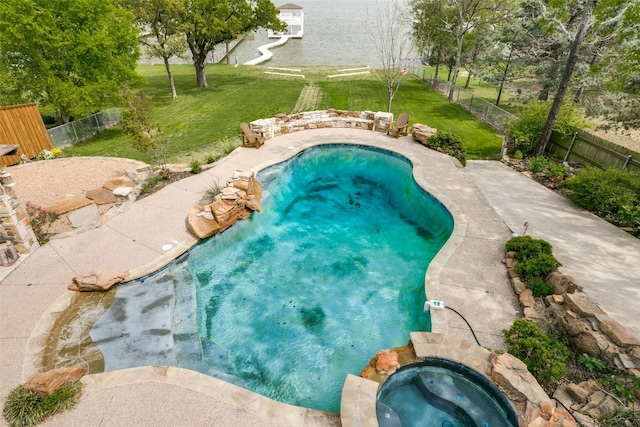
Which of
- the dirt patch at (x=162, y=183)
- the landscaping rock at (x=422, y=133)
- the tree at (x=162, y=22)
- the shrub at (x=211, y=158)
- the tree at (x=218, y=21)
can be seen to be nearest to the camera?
the dirt patch at (x=162, y=183)

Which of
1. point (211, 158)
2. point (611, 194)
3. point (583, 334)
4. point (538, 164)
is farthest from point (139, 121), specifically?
point (611, 194)

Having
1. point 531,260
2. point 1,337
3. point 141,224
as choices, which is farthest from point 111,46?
point 531,260

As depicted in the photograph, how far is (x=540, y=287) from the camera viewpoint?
349 inches

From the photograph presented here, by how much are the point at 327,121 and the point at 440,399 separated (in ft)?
56.0


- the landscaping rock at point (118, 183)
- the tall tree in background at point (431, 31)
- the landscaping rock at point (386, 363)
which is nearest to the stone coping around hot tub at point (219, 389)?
the landscaping rock at point (386, 363)

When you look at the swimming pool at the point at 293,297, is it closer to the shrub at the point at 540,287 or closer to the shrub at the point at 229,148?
the shrub at the point at 540,287

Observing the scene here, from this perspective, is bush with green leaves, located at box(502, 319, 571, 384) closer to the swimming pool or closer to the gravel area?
the swimming pool

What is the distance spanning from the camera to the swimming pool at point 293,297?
789 centimetres

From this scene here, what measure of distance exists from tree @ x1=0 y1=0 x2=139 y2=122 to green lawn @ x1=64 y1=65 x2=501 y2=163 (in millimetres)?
2901

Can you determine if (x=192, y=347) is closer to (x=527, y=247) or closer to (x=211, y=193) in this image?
(x=211, y=193)

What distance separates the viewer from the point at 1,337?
768cm

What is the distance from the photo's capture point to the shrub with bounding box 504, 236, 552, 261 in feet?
31.8

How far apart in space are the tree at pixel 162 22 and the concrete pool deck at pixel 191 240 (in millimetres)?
16343

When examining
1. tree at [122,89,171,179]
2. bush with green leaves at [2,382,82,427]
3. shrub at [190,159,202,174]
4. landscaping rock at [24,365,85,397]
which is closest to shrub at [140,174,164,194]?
tree at [122,89,171,179]
